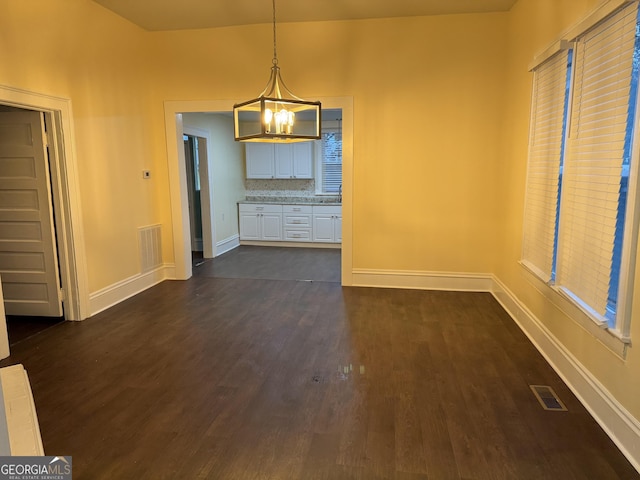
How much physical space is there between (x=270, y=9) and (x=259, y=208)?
163 inches

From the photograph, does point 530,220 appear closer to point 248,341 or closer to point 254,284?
point 248,341

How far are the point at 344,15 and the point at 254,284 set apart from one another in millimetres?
3294

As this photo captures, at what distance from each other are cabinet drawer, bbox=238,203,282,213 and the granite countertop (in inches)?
5.0

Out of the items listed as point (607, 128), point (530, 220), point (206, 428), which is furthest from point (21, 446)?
point (530, 220)

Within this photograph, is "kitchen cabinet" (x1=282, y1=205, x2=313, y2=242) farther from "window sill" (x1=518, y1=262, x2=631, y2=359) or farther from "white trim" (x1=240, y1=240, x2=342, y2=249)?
"window sill" (x1=518, y1=262, x2=631, y2=359)

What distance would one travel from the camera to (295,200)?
8.43 m

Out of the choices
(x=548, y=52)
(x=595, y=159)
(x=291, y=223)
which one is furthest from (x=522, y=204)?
(x=291, y=223)

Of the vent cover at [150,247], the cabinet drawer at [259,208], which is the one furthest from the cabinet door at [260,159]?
the vent cover at [150,247]

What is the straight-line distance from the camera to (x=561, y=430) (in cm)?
235

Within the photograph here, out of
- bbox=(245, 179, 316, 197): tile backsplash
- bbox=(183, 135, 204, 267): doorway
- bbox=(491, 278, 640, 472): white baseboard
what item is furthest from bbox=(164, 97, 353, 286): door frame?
bbox=(245, 179, 316, 197): tile backsplash

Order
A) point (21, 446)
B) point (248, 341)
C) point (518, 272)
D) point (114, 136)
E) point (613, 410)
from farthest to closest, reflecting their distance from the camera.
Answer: point (114, 136) → point (518, 272) → point (248, 341) → point (613, 410) → point (21, 446)

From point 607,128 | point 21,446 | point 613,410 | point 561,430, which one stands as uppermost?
point 607,128

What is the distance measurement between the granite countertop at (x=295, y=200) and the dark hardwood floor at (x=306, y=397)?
377 centimetres

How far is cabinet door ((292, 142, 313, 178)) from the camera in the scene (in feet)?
26.9
